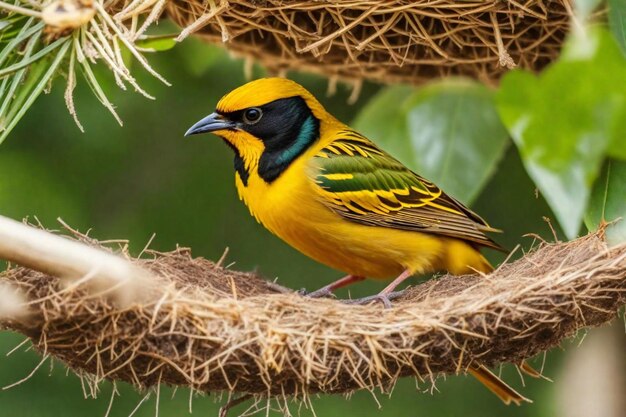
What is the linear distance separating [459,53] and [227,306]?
2.61ft

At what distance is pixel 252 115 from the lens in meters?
2.18

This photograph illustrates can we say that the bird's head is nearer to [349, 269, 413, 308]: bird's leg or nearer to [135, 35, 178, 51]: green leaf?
[135, 35, 178, 51]: green leaf

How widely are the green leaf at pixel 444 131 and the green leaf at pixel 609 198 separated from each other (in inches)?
21.6

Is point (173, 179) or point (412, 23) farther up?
point (412, 23)

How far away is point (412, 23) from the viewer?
6.28 ft

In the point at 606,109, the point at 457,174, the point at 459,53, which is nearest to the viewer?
the point at 606,109

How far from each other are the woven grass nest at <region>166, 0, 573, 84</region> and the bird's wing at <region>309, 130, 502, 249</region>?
22 cm

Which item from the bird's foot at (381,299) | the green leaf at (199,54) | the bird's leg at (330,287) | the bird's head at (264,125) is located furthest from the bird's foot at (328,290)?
the green leaf at (199,54)

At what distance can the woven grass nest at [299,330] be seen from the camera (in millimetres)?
1565

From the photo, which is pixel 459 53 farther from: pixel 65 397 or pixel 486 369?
pixel 65 397

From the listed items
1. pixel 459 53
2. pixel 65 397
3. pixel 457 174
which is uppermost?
pixel 459 53

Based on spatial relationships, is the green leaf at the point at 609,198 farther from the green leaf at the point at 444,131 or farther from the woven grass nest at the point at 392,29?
the green leaf at the point at 444,131

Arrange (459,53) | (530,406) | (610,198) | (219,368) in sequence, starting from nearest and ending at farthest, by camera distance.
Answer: (219,368) < (610,198) < (459,53) < (530,406)

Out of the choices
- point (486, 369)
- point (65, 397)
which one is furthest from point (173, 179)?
point (486, 369)
